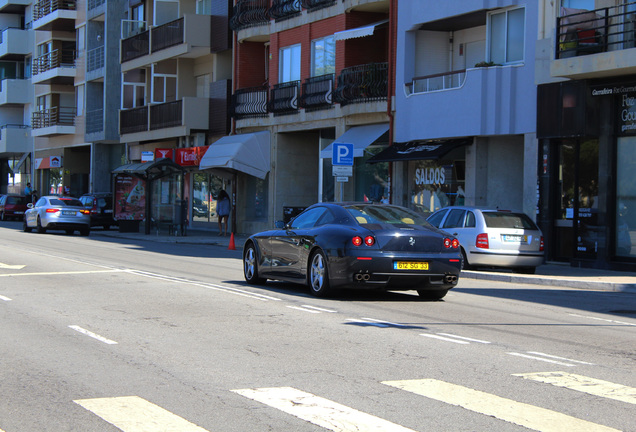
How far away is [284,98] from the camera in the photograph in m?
35.3

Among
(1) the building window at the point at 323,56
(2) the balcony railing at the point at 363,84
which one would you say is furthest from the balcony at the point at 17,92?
(2) the balcony railing at the point at 363,84

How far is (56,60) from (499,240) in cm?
4556

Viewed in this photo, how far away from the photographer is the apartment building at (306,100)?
101 feet

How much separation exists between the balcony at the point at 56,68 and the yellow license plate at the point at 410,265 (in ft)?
157

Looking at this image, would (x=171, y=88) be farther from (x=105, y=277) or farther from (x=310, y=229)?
(x=310, y=229)

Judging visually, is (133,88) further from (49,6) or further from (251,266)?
(251,266)

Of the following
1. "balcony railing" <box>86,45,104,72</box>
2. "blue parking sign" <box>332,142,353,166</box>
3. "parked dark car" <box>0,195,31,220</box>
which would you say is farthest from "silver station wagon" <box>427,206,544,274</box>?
"parked dark car" <box>0,195,31,220</box>

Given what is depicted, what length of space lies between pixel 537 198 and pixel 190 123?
66.9 ft

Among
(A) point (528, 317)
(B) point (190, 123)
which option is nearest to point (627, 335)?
(A) point (528, 317)

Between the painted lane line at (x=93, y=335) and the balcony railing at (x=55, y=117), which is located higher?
the balcony railing at (x=55, y=117)

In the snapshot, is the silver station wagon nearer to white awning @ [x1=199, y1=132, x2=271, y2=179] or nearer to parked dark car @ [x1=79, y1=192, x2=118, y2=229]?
white awning @ [x1=199, y1=132, x2=271, y2=179]

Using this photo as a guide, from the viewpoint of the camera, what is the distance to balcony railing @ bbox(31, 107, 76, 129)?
193ft

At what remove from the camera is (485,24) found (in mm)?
27281

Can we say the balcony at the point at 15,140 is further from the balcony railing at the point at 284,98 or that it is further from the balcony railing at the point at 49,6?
the balcony railing at the point at 284,98
